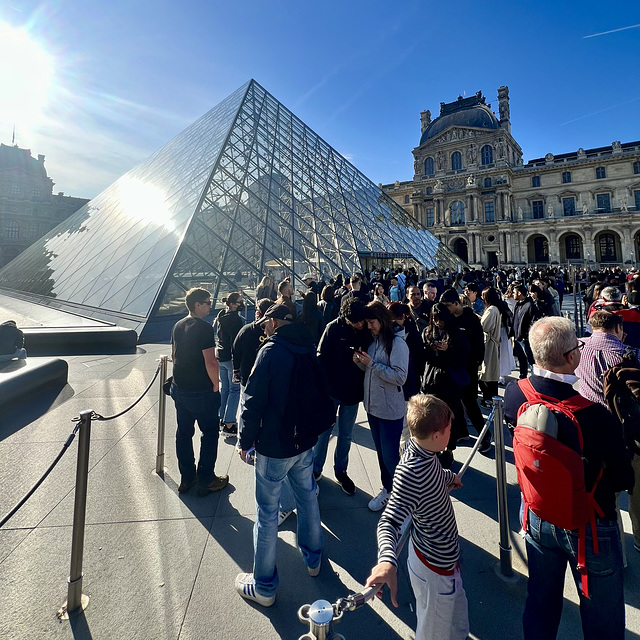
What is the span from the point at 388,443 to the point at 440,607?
1343 mm

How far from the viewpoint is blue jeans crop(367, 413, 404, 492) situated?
2.75m

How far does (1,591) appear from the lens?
1.96m

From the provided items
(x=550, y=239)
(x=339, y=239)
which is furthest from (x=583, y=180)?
(x=339, y=239)

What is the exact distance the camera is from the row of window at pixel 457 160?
159ft

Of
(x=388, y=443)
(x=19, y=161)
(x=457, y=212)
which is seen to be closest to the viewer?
(x=388, y=443)

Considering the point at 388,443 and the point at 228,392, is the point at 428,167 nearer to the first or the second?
the point at 228,392

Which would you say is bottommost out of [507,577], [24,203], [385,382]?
[507,577]

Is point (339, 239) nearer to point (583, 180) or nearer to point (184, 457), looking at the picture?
point (184, 457)

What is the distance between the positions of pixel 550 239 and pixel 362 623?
54617 millimetres

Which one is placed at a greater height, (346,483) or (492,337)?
(492,337)

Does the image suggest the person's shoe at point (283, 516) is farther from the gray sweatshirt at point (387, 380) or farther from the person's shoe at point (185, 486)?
the gray sweatshirt at point (387, 380)

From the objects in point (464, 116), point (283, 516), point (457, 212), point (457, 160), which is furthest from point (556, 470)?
point (464, 116)

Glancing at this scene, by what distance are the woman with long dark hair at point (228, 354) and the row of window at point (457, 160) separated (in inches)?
2199

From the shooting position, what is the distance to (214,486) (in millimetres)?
2961
